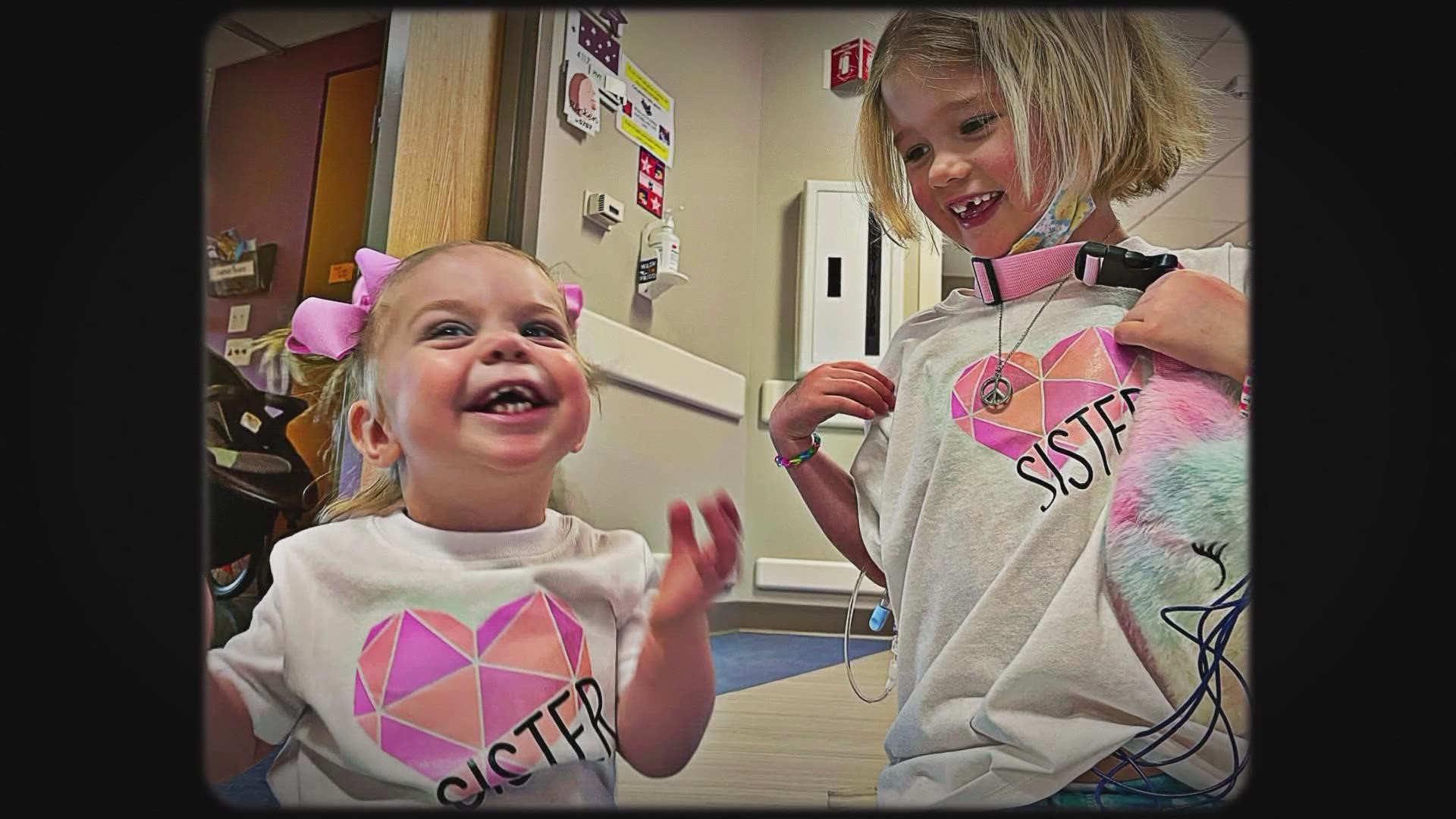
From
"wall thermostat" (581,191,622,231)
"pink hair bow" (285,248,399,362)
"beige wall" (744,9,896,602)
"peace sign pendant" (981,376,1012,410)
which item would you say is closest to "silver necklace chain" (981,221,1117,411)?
"peace sign pendant" (981,376,1012,410)

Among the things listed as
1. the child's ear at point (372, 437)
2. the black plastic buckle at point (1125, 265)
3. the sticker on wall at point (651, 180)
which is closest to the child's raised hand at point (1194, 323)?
the black plastic buckle at point (1125, 265)

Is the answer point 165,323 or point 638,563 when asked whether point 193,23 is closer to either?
point 165,323

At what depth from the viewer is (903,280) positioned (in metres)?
0.57

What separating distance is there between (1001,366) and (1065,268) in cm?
6

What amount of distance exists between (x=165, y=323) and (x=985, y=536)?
0.37m

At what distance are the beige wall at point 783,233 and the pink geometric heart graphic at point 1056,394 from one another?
0.10 m

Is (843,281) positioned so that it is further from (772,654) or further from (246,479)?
(246,479)

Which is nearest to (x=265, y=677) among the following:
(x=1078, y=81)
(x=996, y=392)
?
(x=996, y=392)

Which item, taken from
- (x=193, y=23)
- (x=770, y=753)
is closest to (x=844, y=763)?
(x=770, y=753)

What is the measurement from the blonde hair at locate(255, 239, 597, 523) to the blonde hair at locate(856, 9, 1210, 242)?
225 mm

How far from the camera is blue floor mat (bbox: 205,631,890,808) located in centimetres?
47

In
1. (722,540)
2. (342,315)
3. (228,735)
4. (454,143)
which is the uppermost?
(454,143)

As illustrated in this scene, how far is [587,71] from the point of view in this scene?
0.51 metres

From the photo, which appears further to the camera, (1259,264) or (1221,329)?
→ (1221,329)
